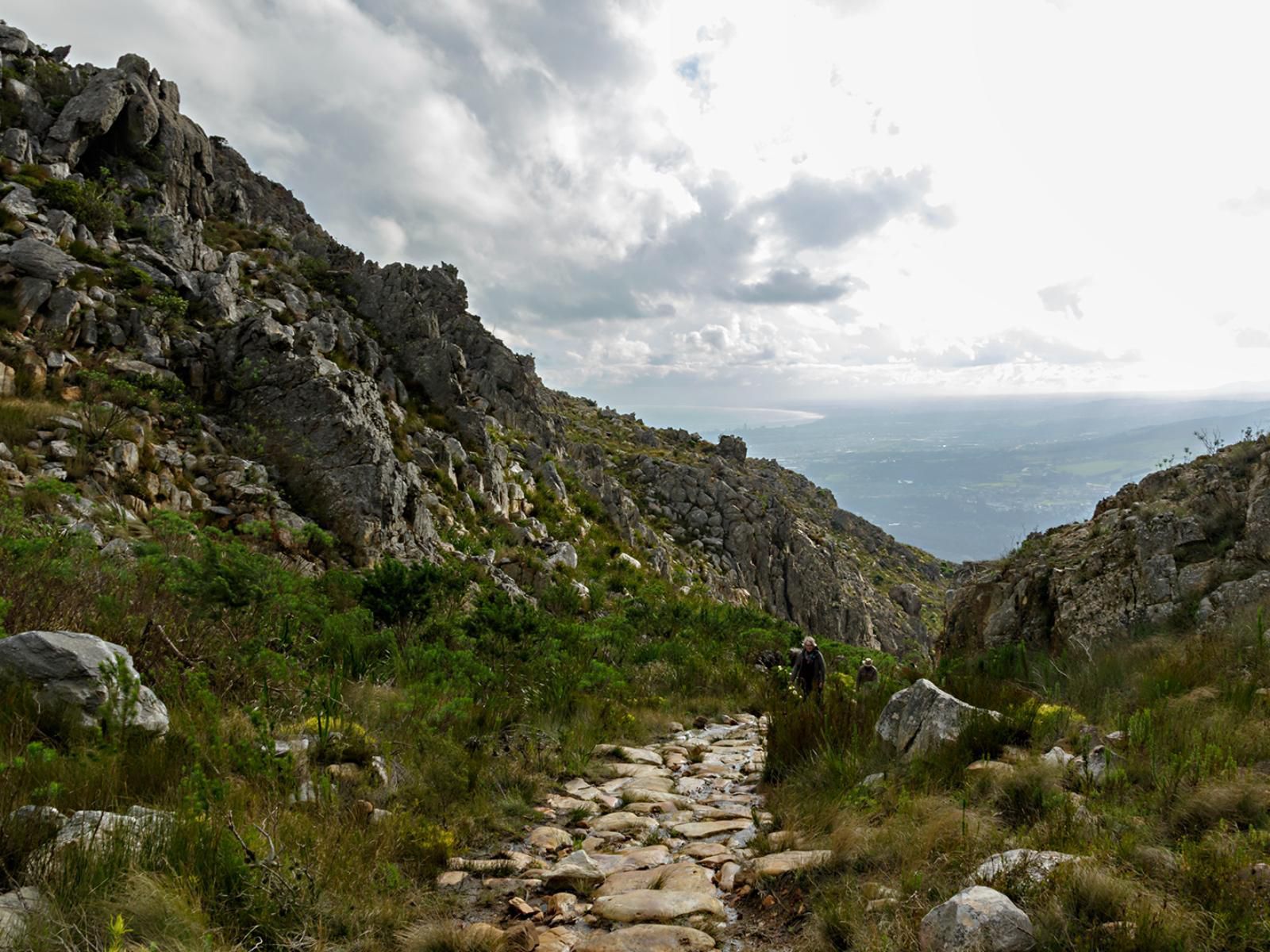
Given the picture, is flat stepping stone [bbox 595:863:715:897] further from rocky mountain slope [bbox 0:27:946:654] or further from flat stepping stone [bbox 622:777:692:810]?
rocky mountain slope [bbox 0:27:946:654]

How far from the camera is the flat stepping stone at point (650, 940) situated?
336cm

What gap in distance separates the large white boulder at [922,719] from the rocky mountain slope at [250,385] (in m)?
8.49

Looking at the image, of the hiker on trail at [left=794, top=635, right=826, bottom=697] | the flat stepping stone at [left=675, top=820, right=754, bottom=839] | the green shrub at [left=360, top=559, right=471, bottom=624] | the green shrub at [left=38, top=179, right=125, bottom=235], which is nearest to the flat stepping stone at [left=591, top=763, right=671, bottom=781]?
the flat stepping stone at [left=675, top=820, right=754, bottom=839]

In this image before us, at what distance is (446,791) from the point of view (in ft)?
17.5

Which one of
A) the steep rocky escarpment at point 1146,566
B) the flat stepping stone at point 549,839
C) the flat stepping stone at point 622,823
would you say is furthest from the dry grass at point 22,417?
the steep rocky escarpment at point 1146,566

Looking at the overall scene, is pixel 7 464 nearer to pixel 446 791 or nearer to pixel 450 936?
pixel 446 791

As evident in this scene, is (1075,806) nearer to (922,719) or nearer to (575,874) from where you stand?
(922,719)

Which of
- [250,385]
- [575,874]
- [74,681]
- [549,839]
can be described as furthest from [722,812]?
[250,385]

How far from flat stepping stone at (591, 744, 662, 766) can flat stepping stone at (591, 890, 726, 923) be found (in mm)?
3812

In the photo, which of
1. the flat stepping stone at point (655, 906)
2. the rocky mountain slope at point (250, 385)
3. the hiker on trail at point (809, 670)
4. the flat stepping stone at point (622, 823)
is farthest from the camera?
the hiker on trail at point (809, 670)

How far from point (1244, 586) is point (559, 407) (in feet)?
147

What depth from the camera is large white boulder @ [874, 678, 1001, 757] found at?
19.0 feet

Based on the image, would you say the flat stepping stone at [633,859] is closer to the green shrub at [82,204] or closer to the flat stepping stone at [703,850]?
the flat stepping stone at [703,850]

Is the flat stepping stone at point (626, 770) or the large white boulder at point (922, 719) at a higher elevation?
the large white boulder at point (922, 719)
